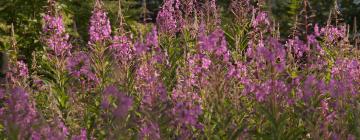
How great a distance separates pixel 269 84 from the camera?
3.83m

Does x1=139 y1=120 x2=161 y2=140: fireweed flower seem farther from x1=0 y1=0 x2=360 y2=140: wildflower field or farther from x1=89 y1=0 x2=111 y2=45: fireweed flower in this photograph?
x1=89 y1=0 x2=111 y2=45: fireweed flower

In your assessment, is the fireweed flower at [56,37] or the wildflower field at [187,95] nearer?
the wildflower field at [187,95]

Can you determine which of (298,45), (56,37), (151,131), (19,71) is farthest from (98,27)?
(151,131)

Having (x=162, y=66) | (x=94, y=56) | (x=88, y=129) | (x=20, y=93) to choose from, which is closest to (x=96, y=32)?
(x=94, y=56)

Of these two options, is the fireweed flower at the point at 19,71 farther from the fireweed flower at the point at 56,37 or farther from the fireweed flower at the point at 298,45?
the fireweed flower at the point at 298,45

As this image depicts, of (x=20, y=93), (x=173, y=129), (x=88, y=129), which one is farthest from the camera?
(x=88, y=129)

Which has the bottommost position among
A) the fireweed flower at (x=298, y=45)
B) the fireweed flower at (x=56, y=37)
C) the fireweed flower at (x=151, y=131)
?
the fireweed flower at (x=151, y=131)

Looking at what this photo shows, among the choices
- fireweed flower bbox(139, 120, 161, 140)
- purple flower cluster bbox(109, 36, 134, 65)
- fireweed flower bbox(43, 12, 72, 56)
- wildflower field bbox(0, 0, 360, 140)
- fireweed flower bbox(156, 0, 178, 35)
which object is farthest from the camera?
fireweed flower bbox(156, 0, 178, 35)

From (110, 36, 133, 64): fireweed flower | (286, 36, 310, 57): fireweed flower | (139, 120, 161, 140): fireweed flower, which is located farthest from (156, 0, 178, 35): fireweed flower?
(139, 120, 161, 140): fireweed flower

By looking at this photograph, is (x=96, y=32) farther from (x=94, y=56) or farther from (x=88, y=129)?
(x=88, y=129)

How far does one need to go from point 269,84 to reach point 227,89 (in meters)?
0.28

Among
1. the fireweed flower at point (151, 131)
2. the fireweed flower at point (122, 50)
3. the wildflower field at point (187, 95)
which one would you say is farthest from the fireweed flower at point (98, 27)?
the fireweed flower at point (151, 131)

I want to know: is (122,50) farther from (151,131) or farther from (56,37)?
(151,131)

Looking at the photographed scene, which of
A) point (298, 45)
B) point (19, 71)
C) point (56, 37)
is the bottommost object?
point (19, 71)
